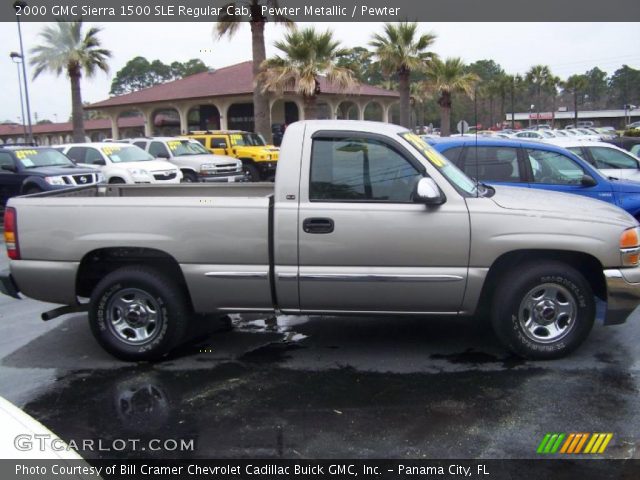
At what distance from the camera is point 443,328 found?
5.71 metres

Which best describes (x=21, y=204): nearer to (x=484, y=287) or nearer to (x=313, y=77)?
(x=484, y=287)

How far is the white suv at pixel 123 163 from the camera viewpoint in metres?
16.0

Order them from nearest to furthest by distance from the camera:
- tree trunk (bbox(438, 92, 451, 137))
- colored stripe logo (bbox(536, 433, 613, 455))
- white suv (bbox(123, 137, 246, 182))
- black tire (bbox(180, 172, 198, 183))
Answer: colored stripe logo (bbox(536, 433, 613, 455))
white suv (bbox(123, 137, 246, 182))
black tire (bbox(180, 172, 198, 183))
tree trunk (bbox(438, 92, 451, 137))

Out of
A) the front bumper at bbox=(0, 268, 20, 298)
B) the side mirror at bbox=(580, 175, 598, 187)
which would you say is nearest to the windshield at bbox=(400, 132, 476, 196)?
the side mirror at bbox=(580, 175, 598, 187)

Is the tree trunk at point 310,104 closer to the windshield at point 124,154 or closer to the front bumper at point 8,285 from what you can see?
the windshield at point 124,154

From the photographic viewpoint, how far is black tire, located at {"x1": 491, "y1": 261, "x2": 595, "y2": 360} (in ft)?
15.3

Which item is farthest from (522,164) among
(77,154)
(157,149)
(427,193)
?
(157,149)

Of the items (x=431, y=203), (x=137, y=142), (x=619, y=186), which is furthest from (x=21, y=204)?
(x=137, y=142)

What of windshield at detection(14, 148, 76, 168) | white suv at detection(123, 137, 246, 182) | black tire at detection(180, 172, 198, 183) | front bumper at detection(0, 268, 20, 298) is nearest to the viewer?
front bumper at detection(0, 268, 20, 298)

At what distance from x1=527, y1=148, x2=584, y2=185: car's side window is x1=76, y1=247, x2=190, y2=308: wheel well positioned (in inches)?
186

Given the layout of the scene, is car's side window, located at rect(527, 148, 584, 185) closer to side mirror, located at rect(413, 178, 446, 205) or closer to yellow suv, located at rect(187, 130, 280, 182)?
side mirror, located at rect(413, 178, 446, 205)

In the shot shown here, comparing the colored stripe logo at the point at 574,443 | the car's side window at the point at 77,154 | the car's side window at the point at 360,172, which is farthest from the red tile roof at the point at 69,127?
the colored stripe logo at the point at 574,443

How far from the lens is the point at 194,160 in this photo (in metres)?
19.0

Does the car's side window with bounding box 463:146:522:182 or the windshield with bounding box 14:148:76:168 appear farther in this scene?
the windshield with bounding box 14:148:76:168
